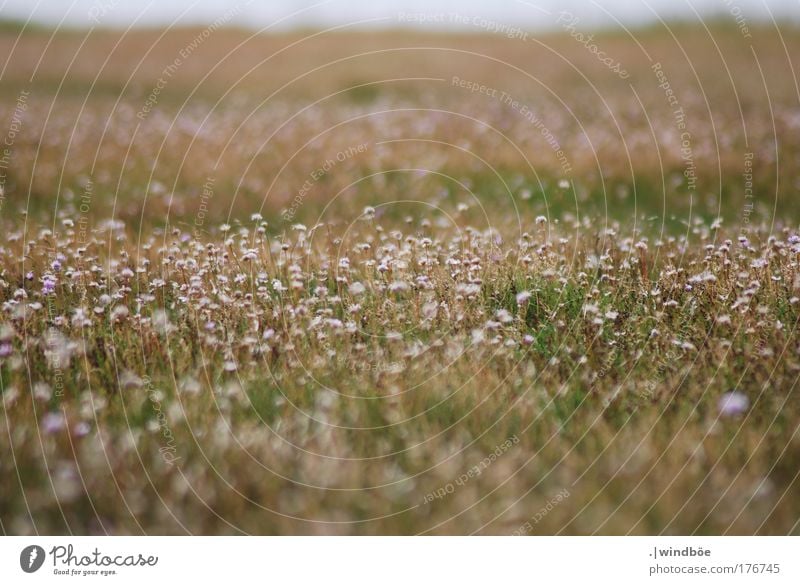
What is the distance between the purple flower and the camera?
3146 mm

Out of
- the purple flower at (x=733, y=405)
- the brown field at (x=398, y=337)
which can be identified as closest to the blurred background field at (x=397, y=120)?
the brown field at (x=398, y=337)

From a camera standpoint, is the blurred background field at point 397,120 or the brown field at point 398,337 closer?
the brown field at point 398,337

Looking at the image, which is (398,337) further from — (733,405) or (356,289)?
(733,405)

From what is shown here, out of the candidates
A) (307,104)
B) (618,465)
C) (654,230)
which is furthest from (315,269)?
(307,104)

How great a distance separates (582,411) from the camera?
10.9 feet
